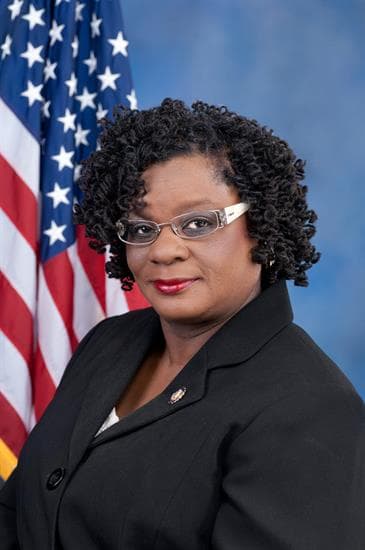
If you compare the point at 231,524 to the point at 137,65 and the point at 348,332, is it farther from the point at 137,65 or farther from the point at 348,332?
the point at 137,65

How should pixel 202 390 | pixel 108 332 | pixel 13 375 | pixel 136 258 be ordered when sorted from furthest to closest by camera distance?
pixel 13 375, pixel 108 332, pixel 136 258, pixel 202 390

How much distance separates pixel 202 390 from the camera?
159cm

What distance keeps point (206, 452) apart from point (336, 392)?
206 mm

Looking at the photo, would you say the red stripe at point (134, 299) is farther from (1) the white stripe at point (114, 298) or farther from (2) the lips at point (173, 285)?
(2) the lips at point (173, 285)

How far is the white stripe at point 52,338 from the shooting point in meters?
2.79

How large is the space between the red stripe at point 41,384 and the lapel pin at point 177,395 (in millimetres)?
1209

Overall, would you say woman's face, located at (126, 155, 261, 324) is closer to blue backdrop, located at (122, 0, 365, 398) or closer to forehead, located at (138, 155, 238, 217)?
forehead, located at (138, 155, 238, 217)

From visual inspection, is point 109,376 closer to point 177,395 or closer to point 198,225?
point 177,395

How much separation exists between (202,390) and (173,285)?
6.9 inches

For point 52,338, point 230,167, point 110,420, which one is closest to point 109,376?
point 110,420

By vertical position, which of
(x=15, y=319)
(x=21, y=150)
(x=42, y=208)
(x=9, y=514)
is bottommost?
(x=9, y=514)

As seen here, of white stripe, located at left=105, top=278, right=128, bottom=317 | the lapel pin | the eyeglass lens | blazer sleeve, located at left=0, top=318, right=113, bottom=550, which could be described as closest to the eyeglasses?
the eyeglass lens

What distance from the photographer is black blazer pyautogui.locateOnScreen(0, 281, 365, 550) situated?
141cm

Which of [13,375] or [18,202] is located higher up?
[18,202]
